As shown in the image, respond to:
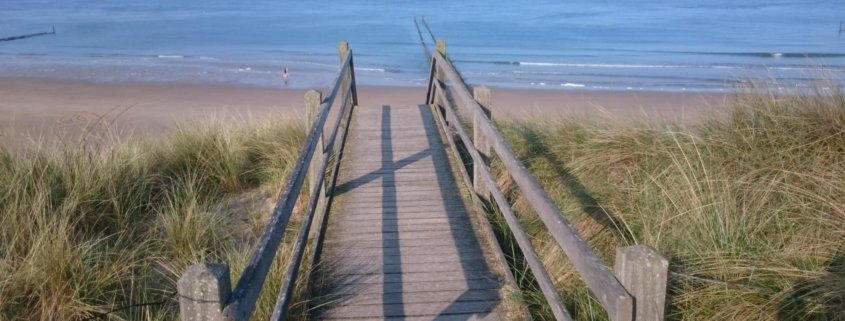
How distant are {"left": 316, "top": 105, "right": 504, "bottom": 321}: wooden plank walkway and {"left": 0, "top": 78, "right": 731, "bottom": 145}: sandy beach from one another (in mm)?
8485

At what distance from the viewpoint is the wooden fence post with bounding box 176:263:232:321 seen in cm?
232

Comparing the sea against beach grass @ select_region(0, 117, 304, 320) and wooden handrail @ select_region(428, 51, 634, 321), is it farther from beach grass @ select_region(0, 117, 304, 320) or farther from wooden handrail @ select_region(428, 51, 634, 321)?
beach grass @ select_region(0, 117, 304, 320)

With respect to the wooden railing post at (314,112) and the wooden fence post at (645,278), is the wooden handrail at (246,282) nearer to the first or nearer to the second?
the wooden fence post at (645,278)

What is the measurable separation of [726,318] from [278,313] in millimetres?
2200

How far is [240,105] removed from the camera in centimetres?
1769

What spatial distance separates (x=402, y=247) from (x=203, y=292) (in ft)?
9.85

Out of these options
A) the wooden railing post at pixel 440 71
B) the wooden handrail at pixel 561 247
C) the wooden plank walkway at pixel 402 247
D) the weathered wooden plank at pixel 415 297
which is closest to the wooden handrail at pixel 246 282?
the weathered wooden plank at pixel 415 297

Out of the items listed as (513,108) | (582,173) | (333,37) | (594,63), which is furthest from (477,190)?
(333,37)

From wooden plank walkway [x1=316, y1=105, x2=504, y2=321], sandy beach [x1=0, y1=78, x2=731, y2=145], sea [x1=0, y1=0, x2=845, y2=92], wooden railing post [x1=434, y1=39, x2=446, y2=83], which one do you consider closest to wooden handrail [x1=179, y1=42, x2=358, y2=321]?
wooden plank walkway [x1=316, y1=105, x2=504, y2=321]

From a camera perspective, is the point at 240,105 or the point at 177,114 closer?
the point at 177,114

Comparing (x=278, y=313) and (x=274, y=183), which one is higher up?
(x=278, y=313)

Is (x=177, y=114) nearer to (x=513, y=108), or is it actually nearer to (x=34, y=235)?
(x=513, y=108)

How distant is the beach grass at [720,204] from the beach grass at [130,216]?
89.9 inches

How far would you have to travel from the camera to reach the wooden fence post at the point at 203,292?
2316 millimetres
